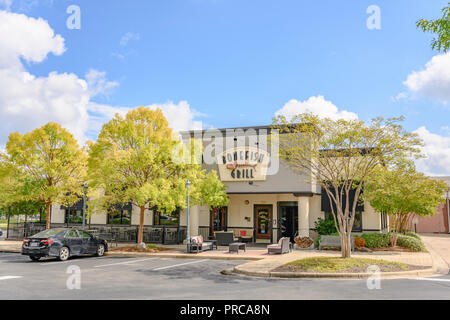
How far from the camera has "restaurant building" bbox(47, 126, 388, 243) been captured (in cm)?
2286

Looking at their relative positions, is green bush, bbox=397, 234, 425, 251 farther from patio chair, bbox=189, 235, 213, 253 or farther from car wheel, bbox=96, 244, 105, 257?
car wheel, bbox=96, 244, 105, 257

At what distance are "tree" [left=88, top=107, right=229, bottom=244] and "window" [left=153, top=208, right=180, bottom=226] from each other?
4.60m

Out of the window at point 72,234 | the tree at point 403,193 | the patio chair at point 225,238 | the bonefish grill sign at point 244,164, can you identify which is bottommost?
the patio chair at point 225,238

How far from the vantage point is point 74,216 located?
29562 millimetres

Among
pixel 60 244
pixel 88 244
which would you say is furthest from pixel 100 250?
pixel 60 244

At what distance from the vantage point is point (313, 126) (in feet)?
49.2

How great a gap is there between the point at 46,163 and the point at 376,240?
20.2m

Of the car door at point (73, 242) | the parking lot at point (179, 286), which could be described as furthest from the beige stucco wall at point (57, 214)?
the parking lot at point (179, 286)

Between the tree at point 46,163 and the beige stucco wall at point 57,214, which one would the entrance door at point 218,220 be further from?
the beige stucco wall at point 57,214

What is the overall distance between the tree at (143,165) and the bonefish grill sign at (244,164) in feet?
6.66

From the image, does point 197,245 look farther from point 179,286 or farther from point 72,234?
point 179,286

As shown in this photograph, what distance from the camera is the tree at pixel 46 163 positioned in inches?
931
